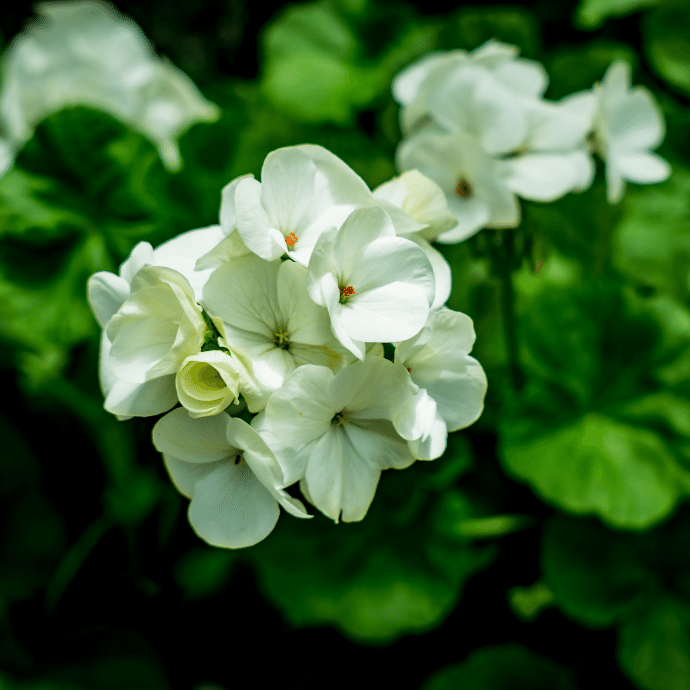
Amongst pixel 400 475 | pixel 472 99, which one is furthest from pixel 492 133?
pixel 400 475

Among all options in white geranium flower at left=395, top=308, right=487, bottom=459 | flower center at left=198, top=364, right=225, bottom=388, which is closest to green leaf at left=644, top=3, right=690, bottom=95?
white geranium flower at left=395, top=308, right=487, bottom=459

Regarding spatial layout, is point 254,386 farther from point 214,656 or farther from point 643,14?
point 643,14

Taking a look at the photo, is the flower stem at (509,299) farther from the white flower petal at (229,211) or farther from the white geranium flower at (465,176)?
the white flower petal at (229,211)

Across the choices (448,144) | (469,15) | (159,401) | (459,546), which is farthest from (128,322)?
(469,15)

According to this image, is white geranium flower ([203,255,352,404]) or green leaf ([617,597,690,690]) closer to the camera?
white geranium flower ([203,255,352,404])

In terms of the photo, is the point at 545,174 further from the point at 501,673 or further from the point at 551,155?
the point at 501,673

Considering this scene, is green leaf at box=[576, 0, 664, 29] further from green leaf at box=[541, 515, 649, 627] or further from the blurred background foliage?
green leaf at box=[541, 515, 649, 627]
